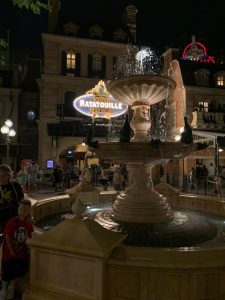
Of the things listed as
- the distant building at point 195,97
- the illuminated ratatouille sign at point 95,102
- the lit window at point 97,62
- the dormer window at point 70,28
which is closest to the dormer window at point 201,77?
the distant building at point 195,97

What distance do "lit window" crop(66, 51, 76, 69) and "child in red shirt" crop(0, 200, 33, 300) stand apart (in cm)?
2503

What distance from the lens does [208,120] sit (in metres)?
26.5

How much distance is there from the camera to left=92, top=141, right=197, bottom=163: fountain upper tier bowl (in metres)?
5.51

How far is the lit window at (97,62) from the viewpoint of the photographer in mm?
28250

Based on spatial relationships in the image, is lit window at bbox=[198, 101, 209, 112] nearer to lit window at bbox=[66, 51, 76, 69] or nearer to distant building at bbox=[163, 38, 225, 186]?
distant building at bbox=[163, 38, 225, 186]

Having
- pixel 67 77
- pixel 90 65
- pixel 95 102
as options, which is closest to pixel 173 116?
pixel 90 65

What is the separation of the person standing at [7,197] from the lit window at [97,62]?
2478 cm

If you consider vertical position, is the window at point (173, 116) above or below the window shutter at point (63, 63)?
below

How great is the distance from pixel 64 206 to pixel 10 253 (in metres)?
4.67

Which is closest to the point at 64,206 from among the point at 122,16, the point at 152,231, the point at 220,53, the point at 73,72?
the point at 152,231

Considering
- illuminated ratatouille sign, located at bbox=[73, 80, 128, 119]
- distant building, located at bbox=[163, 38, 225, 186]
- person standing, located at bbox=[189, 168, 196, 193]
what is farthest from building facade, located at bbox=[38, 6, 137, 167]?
person standing, located at bbox=[189, 168, 196, 193]

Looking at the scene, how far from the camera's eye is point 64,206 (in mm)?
8523

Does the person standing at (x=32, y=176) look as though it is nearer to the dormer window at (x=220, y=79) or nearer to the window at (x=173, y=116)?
the window at (x=173, y=116)

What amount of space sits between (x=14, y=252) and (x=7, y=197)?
46.9 inches
